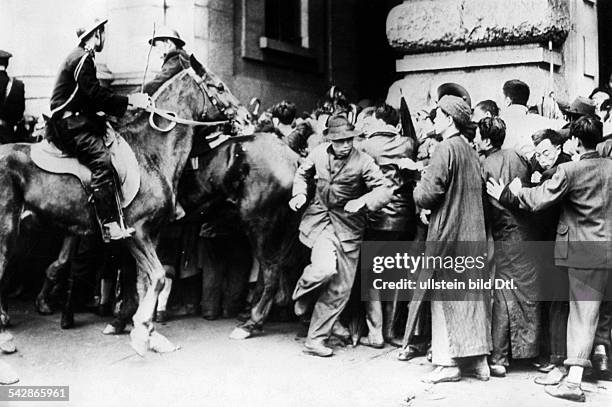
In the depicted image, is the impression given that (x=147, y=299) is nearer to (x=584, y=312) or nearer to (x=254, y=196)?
(x=254, y=196)

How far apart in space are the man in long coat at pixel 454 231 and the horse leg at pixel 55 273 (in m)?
4.10

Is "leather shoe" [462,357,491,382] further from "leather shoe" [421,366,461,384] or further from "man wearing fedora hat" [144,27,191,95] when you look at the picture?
"man wearing fedora hat" [144,27,191,95]

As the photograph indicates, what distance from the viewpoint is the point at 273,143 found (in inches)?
332

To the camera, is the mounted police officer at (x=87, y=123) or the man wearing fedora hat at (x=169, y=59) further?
the man wearing fedora hat at (x=169, y=59)

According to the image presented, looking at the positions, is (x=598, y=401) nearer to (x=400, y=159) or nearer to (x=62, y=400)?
(x=400, y=159)

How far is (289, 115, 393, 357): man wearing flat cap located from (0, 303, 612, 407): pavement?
45 centimetres

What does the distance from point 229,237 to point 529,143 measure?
351 centimetres

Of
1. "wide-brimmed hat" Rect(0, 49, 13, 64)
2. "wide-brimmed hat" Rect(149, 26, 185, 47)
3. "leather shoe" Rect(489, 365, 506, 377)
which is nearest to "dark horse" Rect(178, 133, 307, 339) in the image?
"wide-brimmed hat" Rect(149, 26, 185, 47)

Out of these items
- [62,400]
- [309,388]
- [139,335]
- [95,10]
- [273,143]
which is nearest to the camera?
[62,400]

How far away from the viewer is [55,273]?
8.71 m

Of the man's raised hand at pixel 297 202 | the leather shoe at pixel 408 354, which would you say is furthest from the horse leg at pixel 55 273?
the leather shoe at pixel 408 354

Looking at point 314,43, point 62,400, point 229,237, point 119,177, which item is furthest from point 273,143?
point 314,43

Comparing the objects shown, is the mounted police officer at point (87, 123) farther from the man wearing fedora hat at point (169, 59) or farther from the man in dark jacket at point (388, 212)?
the man in dark jacket at point (388, 212)

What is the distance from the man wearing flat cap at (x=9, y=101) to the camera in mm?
9609
